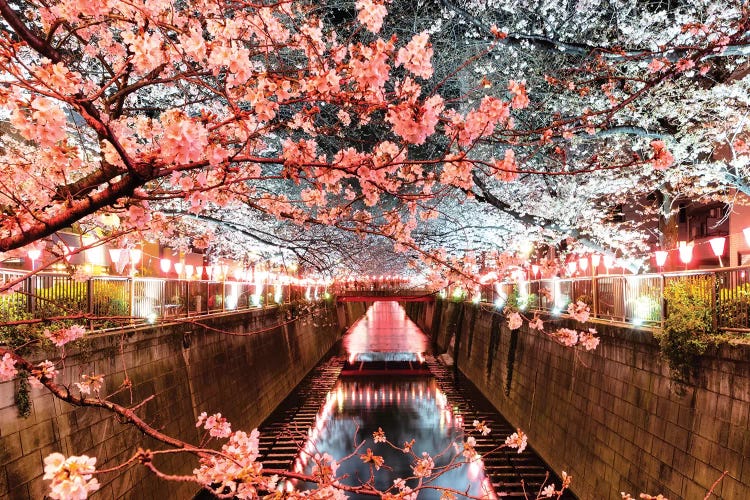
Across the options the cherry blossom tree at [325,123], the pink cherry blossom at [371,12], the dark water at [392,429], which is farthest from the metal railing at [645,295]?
the dark water at [392,429]

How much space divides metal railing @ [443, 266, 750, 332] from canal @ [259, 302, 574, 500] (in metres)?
4.46

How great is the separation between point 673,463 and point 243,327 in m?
15.7

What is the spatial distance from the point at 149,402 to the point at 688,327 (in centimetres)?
1100

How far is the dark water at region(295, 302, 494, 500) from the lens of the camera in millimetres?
16875

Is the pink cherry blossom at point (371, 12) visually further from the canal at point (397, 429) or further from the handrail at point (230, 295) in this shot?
the canal at point (397, 429)

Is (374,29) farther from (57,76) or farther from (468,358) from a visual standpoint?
(468,358)

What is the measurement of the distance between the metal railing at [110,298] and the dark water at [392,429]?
568 cm

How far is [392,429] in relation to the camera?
73.8 ft

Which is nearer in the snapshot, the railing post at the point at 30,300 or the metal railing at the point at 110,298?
the metal railing at the point at 110,298

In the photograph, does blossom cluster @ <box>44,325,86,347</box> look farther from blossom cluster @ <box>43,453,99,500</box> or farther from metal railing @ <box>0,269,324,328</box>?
blossom cluster @ <box>43,453,99,500</box>

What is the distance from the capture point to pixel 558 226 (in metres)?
18.3

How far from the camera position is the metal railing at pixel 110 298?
26.1ft

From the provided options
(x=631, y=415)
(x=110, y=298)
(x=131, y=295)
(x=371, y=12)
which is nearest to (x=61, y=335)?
(x=371, y=12)

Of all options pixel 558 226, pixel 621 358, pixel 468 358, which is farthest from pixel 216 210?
pixel 468 358
